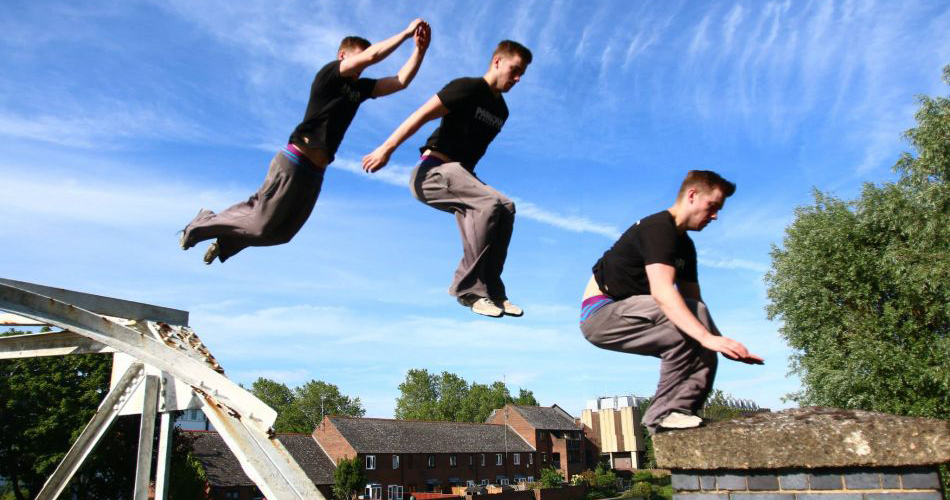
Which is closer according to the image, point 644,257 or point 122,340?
point 644,257

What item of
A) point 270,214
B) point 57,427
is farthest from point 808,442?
point 57,427

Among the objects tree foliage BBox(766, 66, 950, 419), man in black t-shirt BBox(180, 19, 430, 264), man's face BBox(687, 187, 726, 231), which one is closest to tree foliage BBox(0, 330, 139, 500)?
tree foliage BBox(766, 66, 950, 419)

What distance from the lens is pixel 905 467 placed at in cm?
352

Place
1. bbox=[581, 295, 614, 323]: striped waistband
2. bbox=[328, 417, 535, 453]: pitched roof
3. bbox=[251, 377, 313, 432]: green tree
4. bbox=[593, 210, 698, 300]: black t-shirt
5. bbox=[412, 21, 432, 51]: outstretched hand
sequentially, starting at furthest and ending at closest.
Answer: bbox=[251, 377, 313, 432]: green tree, bbox=[328, 417, 535, 453]: pitched roof, bbox=[412, 21, 432, 51]: outstretched hand, bbox=[581, 295, 614, 323]: striped waistband, bbox=[593, 210, 698, 300]: black t-shirt

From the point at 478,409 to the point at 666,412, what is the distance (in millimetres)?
104070

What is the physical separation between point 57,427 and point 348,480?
21280 millimetres

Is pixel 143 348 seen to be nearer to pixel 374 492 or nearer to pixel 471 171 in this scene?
pixel 471 171

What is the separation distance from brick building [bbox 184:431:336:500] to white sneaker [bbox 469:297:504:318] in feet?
123

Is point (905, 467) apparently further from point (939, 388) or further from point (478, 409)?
point (478, 409)

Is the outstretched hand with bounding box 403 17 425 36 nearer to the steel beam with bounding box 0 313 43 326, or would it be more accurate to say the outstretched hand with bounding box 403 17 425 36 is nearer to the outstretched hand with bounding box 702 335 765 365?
the outstretched hand with bounding box 702 335 765 365

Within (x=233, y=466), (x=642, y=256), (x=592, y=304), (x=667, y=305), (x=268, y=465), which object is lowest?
(x=233, y=466)

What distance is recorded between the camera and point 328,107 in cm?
536

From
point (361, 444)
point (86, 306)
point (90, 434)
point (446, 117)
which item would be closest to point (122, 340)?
point (86, 306)

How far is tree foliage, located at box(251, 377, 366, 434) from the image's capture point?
9869cm
